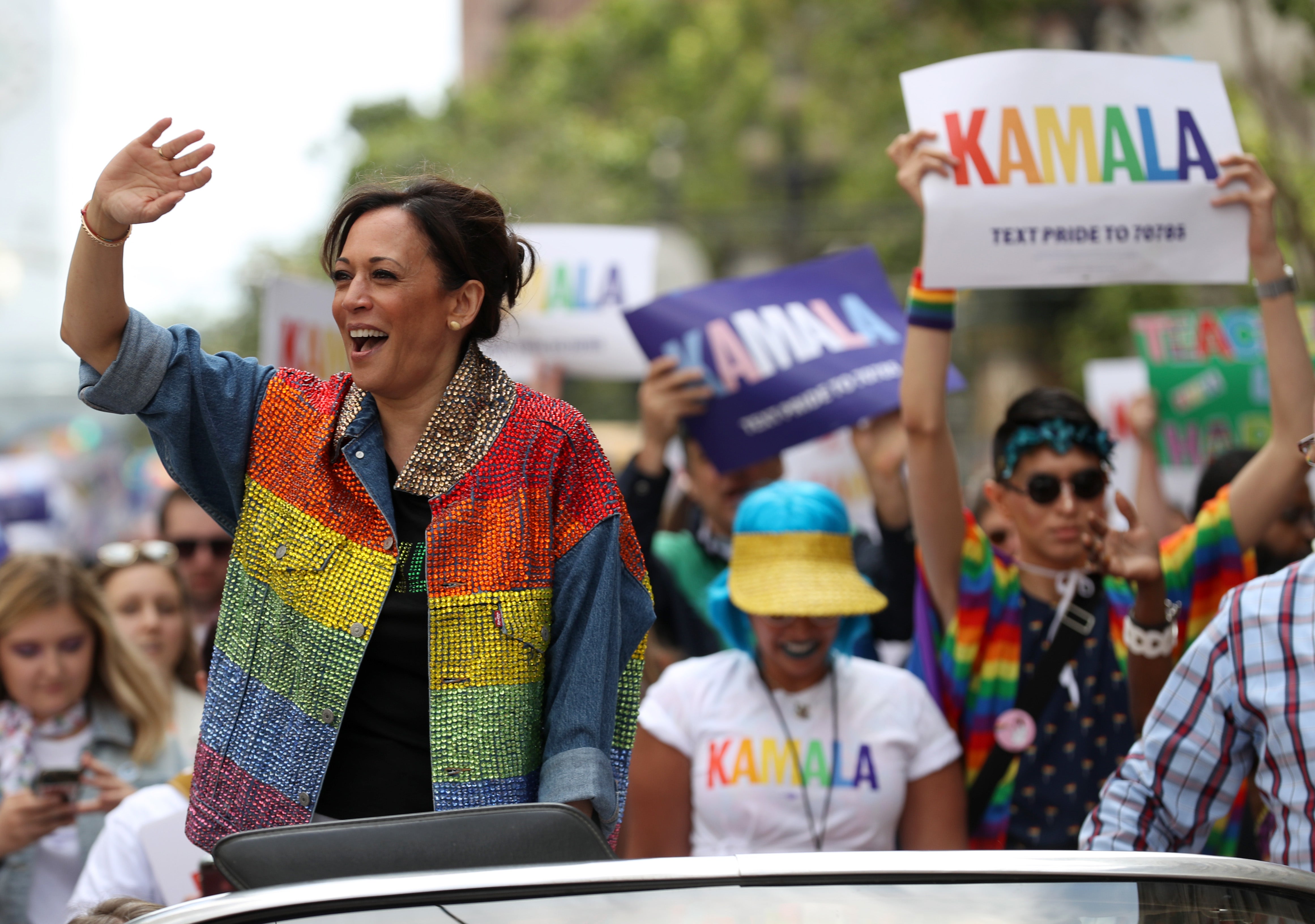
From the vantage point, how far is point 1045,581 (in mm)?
3578

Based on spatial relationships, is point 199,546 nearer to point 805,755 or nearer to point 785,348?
point 785,348

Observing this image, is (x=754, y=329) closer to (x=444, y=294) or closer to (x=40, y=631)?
(x=40, y=631)

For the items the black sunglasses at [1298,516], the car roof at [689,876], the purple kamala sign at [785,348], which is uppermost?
the purple kamala sign at [785,348]

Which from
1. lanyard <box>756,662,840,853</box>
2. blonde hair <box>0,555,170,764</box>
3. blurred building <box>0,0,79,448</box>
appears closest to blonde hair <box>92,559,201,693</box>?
blonde hair <box>0,555,170,764</box>

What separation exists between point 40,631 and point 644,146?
23.8 m

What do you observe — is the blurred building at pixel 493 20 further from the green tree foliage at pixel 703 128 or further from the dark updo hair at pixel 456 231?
the dark updo hair at pixel 456 231

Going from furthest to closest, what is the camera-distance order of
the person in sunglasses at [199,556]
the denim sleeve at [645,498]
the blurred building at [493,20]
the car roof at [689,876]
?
1. the blurred building at [493,20]
2. the person in sunglasses at [199,556]
3. the denim sleeve at [645,498]
4. the car roof at [689,876]

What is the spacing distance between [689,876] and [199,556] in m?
3.80

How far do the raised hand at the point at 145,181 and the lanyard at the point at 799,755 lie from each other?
193 cm

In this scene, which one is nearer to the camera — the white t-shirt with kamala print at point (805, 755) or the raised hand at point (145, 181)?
the raised hand at point (145, 181)

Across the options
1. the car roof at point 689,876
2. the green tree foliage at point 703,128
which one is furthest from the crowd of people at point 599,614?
the green tree foliage at point 703,128

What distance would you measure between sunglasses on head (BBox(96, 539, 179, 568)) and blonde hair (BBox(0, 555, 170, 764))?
818 mm

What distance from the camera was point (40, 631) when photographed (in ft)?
13.8

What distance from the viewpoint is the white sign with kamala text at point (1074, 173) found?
146 inches
